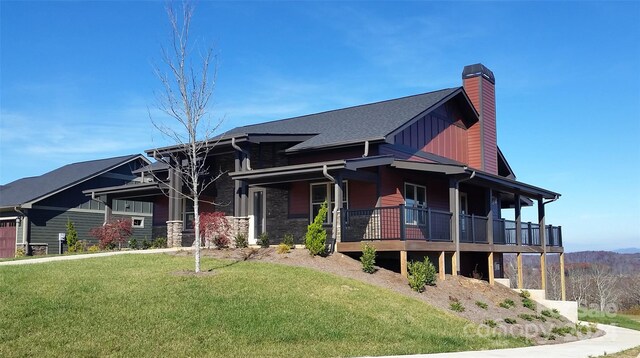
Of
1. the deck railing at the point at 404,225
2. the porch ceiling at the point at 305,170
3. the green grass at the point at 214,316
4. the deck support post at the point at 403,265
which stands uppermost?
the porch ceiling at the point at 305,170

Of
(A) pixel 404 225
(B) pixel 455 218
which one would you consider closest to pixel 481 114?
(B) pixel 455 218

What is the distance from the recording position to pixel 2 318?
10367 millimetres

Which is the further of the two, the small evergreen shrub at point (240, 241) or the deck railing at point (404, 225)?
the small evergreen shrub at point (240, 241)

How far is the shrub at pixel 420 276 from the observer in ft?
50.9

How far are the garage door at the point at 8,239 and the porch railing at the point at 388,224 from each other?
20012mm

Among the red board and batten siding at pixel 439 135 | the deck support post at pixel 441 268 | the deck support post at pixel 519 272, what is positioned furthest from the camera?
the red board and batten siding at pixel 439 135

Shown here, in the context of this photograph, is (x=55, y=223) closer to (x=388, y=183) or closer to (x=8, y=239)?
(x=8, y=239)

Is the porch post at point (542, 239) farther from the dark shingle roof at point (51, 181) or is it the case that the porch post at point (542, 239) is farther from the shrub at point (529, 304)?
the dark shingle roof at point (51, 181)

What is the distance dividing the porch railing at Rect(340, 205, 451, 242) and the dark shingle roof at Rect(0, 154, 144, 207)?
19.3 meters

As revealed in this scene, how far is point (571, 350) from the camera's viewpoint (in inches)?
493

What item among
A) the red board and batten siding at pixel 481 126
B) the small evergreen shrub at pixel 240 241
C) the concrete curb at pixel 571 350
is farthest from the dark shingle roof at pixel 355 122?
the concrete curb at pixel 571 350

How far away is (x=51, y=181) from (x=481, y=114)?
23.6 m

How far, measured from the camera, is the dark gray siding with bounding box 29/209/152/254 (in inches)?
1214

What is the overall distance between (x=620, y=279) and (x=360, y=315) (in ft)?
180
